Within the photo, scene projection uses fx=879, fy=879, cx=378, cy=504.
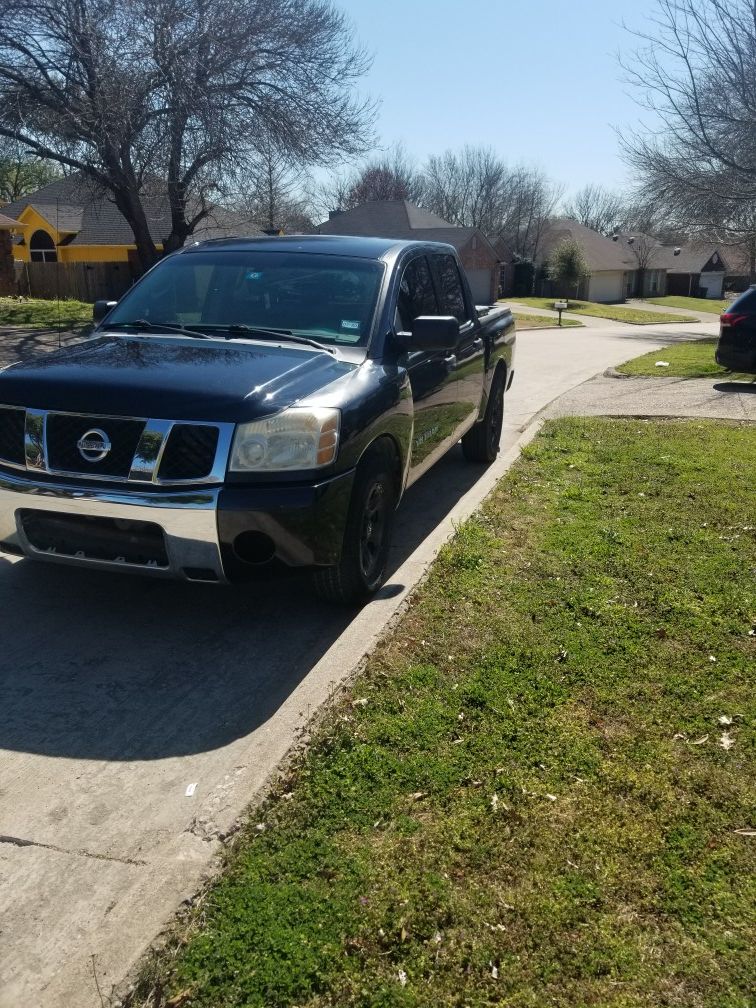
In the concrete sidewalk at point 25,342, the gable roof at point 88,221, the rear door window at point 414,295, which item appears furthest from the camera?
the gable roof at point 88,221

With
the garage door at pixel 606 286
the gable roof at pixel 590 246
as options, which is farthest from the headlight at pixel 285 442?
the garage door at pixel 606 286

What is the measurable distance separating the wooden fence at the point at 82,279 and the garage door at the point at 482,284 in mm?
23815

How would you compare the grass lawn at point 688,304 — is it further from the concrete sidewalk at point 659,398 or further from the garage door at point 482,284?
the concrete sidewalk at point 659,398

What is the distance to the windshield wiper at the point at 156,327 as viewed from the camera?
16.1 feet

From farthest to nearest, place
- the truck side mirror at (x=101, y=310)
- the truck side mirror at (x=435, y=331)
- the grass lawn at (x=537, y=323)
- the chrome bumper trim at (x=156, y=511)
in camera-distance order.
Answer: the grass lawn at (x=537, y=323) < the truck side mirror at (x=101, y=310) < the truck side mirror at (x=435, y=331) < the chrome bumper trim at (x=156, y=511)

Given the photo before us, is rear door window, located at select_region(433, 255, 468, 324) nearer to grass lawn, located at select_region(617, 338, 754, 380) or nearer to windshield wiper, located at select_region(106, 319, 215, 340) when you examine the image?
windshield wiper, located at select_region(106, 319, 215, 340)

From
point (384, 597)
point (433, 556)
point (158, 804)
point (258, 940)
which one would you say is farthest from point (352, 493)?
point (258, 940)

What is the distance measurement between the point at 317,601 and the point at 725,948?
2.79m

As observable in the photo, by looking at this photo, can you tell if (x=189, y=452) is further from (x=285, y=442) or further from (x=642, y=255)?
(x=642, y=255)

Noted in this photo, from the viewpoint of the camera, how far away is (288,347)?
4703 millimetres

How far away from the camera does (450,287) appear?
22.5 feet

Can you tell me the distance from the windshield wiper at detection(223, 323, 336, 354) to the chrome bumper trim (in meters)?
1.33

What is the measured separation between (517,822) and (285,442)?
1877 mm

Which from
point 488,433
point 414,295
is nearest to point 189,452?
point 414,295
